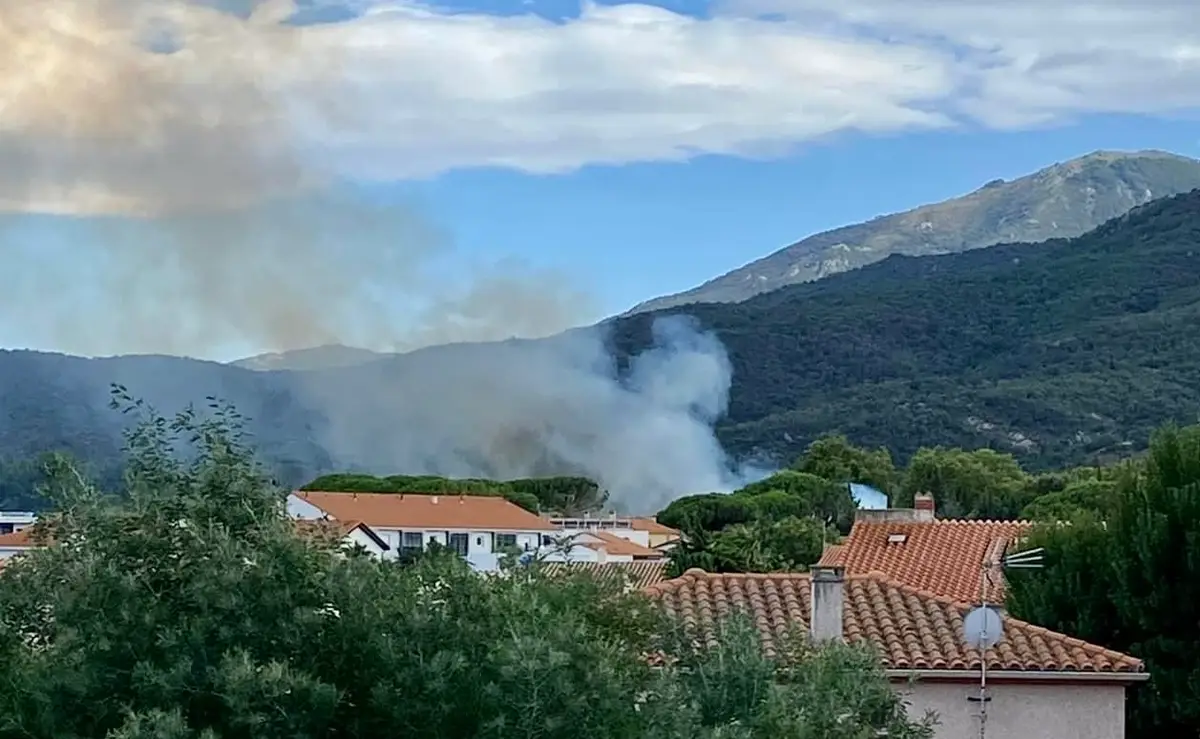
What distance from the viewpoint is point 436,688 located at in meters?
12.1

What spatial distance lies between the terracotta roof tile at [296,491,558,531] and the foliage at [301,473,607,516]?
965 cm

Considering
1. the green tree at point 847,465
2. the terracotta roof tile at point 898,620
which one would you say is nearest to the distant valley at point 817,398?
the green tree at point 847,465

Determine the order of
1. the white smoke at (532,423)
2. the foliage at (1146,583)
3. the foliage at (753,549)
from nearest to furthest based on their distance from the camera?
the foliage at (1146,583) → the foliage at (753,549) → the white smoke at (532,423)

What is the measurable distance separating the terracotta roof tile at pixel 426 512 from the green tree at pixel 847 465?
2525 centimetres

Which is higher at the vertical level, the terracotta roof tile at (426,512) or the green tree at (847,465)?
the green tree at (847,465)

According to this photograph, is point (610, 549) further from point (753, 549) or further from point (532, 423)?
point (532, 423)

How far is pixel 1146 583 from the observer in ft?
95.0

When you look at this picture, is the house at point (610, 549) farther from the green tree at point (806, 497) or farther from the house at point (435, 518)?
the green tree at point (806, 497)

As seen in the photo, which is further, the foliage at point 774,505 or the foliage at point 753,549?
the foliage at point 774,505

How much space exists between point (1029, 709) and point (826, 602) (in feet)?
8.73

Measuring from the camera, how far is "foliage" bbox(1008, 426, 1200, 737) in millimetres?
27922

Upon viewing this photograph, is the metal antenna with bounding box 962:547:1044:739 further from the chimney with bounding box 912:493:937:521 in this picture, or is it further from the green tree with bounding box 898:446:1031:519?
the green tree with bounding box 898:446:1031:519

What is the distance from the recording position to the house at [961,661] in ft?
65.6

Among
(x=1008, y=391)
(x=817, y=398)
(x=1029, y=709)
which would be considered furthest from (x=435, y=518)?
(x=817, y=398)
